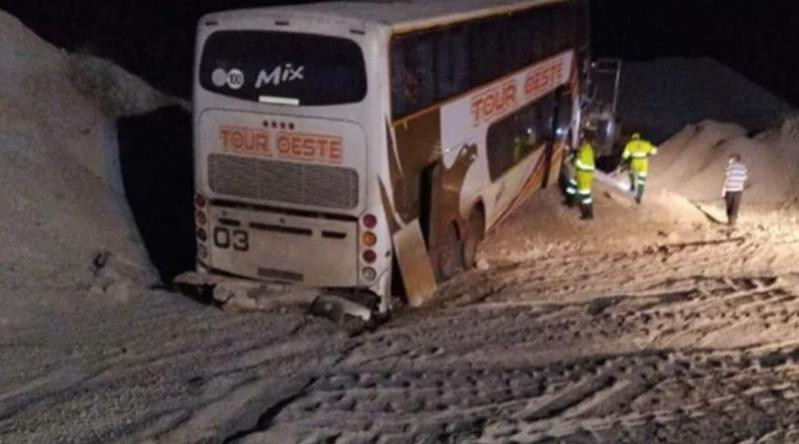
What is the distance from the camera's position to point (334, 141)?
13.1 metres

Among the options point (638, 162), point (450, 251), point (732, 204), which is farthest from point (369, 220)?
point (732, 204)

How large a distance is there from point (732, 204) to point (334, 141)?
934cm

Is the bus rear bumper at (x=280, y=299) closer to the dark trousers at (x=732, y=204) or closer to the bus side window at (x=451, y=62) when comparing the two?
the bus side window at (x=451, y=62)

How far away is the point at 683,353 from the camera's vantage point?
1246 centimetres

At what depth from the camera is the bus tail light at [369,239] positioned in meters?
13.3

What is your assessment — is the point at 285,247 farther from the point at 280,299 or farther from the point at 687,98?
the point at 687,98

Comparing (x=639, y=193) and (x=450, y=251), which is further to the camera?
(x=639, y=193)

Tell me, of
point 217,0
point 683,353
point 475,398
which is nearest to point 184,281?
point 475,398

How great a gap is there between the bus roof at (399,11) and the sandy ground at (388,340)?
10.7 ft

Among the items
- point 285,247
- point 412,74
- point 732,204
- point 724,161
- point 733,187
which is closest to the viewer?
point 412,74

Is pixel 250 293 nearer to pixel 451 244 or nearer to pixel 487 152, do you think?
pixel 451 244

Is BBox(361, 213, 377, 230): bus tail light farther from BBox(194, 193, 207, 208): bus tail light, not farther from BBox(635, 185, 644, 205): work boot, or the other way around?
BBox(635, 185, 644, 205): work boot

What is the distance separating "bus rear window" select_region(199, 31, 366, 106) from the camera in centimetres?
1287

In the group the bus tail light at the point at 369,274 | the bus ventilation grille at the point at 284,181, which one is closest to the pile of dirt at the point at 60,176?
the bus ventilation grille at the point at 284,181
